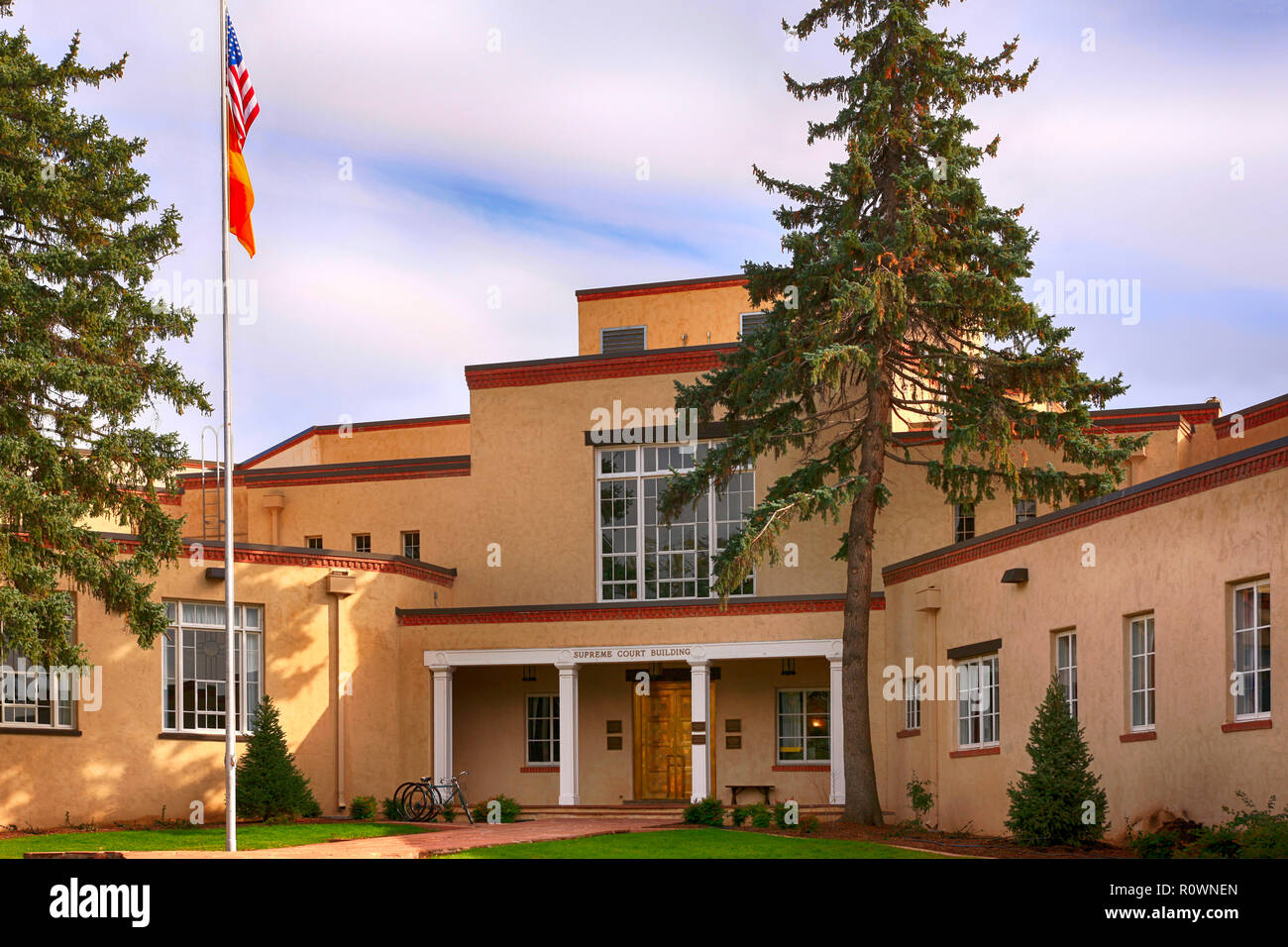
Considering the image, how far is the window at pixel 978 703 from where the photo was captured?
23.3 meters

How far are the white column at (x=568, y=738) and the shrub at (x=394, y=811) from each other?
3360mm

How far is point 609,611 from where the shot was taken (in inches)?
1136

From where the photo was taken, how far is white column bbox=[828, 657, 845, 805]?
2702 centimetres

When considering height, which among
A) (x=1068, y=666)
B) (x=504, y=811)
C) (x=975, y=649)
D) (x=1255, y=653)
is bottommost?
(x=504, y=811)

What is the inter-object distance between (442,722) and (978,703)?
34.5 feet

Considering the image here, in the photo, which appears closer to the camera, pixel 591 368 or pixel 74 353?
pixel 74 353

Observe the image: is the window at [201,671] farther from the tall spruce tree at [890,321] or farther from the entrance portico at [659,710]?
the tall spruce tree at [890,321]

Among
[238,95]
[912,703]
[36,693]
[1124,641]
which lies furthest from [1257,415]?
[36,693]

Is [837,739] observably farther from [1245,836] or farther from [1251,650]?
[1245,836]

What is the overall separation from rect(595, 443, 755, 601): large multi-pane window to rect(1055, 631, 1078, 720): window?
31.0 ft

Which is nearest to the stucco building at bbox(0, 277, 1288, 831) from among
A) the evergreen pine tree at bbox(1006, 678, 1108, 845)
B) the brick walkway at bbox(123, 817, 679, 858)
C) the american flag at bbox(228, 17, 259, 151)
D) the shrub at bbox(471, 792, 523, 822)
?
the evergreen pine tree at bbox(1006, 678, 1108, 845)
